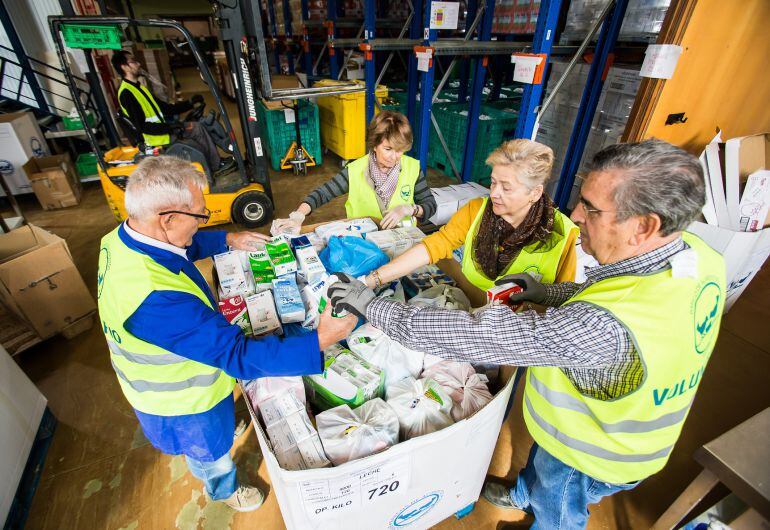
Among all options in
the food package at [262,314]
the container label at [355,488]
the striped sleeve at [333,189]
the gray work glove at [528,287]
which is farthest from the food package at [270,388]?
the striped sleeve at [333,189]

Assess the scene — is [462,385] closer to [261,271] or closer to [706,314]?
[706,314]

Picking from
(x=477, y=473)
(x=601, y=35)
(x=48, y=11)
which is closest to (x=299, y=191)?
(x=601, y=35)

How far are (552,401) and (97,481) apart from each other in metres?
2.69

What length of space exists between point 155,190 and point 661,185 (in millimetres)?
1697

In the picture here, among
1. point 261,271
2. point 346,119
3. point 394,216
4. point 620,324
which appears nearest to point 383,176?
point 394,216

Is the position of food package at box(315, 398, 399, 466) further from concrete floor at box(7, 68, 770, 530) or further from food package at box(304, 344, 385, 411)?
concrete floor at box(7, 68, 770, 530)

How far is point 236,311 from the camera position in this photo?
1902 millimetres

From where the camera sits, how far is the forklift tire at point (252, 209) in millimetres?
4922

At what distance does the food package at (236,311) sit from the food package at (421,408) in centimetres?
81

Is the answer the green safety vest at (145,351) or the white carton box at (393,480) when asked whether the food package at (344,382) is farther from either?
the green safety vest at (145,351)

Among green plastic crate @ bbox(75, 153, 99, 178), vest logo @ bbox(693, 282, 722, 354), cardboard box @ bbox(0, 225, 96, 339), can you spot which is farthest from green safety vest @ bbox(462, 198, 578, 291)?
green plastic crate @ bbox(75, 153, 99, 178)

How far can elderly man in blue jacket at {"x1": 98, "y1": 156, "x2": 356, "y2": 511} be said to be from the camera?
4.34ft

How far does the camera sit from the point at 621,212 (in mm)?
1181

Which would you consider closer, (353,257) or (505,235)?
(505,235)
